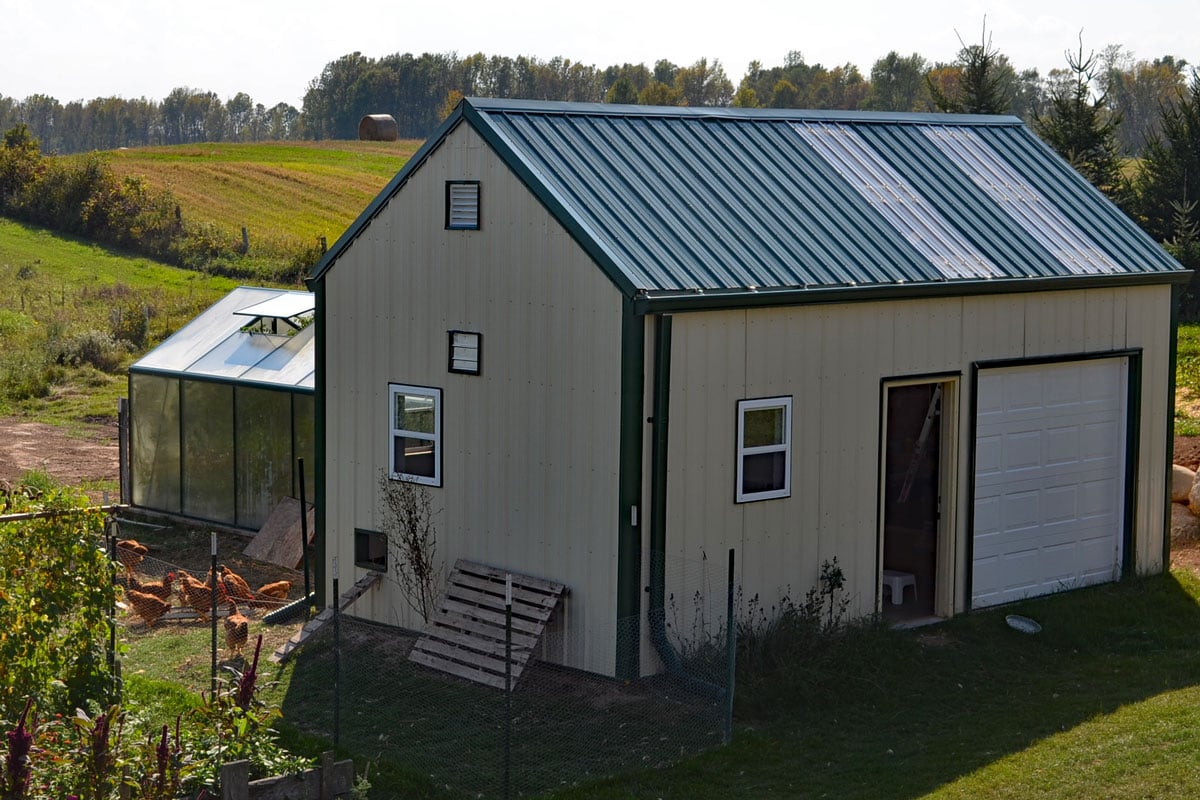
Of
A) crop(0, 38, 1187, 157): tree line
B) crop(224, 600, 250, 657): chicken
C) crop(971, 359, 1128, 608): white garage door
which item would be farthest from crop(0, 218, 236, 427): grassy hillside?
crop(0, 38, 1187, 157): tree line

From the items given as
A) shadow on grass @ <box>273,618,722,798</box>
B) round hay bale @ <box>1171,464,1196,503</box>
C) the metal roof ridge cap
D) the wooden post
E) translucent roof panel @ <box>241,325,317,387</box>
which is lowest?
shadow on grass @ <box>273,618,722,798</box>

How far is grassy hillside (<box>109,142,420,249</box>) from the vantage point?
5738cm

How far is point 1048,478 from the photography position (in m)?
17.1

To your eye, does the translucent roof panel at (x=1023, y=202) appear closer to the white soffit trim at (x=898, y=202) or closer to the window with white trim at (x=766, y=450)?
the white soffit trim at (x=898, y=202)

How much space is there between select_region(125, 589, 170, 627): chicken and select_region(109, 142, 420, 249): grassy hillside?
35.9 m

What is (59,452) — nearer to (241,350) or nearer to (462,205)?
(241,350)

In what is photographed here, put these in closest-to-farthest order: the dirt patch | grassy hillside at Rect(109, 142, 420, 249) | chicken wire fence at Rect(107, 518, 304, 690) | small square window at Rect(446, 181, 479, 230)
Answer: chicken wire fence at Rect(107, 518, 304, 690) < small square window at Rect(446, 181, 479, 230) < the dirt patch < grassy hillside at Rect(109, 142, 420, 249)

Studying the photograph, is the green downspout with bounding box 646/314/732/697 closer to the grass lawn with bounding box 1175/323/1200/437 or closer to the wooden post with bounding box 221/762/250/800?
the wooden post with bounding box 221/762/250/800

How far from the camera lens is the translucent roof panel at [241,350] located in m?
20.6

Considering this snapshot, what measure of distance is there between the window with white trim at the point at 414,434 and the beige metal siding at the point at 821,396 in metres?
2.87

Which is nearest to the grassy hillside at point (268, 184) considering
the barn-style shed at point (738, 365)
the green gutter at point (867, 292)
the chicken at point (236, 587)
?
the chicken at point (236, 587)

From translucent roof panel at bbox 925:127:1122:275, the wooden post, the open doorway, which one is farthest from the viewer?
translucent roof panel at bbox 925:127:1122:275

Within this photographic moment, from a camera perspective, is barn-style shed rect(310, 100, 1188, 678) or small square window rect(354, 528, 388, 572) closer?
barn-style shed rect(310, 100, 1188, 678)

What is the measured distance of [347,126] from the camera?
137250mm
